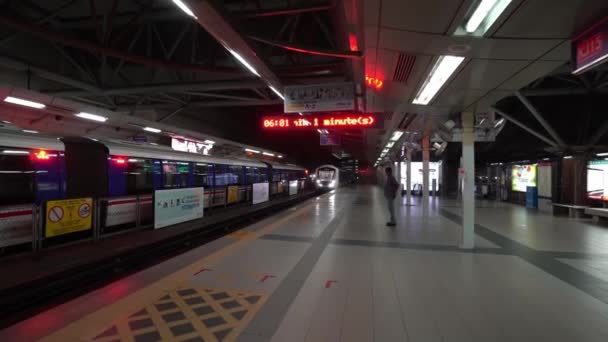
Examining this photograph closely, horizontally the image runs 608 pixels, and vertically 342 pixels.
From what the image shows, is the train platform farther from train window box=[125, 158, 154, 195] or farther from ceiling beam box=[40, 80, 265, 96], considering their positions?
ceiling beam box=[40, 80, 265, 96]

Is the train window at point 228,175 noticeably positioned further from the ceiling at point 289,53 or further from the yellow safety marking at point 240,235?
the yellow safety marking at point 240,235

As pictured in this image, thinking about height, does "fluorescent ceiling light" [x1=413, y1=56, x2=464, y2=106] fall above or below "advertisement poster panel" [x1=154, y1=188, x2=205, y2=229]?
above

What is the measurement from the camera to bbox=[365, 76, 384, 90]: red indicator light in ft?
19.8

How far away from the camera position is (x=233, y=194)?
14.1 m

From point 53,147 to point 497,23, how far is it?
8.36 meters

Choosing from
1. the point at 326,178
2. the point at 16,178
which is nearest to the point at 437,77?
the point at 16,178

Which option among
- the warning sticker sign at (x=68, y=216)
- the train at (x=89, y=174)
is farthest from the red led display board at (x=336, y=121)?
the warning sticker sign at (x=68, y=216)

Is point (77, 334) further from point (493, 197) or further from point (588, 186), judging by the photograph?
point (493, 197)

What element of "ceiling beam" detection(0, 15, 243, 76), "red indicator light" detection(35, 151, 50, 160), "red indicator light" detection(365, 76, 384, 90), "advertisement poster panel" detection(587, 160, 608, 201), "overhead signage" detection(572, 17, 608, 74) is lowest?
"advertisement poster panel" detection(587, 160, 608, 201)

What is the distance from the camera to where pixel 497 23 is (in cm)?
334

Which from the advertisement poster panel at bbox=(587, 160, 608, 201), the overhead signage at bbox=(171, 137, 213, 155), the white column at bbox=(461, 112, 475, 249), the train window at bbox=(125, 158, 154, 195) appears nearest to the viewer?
the white column at bbox=(461, 112, 475, 249)

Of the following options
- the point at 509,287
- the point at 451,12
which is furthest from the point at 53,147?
the point at 509,287

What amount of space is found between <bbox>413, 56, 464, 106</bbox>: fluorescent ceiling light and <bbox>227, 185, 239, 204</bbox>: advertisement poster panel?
939 cm

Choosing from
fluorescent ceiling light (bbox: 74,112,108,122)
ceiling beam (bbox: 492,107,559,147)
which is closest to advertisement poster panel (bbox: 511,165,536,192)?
ceiling beam (bbox: 492,107,559,147)
